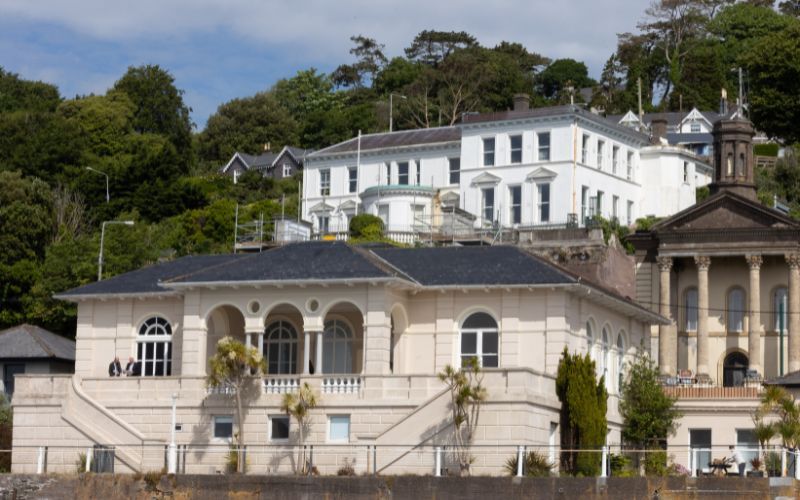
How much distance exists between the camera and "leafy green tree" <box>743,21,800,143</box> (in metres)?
119

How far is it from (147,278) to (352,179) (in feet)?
139

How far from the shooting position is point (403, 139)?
102312 millimetres

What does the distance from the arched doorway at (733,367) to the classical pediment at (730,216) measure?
594cm

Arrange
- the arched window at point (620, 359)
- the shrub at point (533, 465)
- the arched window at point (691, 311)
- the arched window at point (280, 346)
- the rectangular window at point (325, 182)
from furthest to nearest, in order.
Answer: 1. the rectangular window at point (325, 182)
2. the arched window at point (691, 311)
3. the arched window at point (620, 359)
4. the arched window at point (280, 346)
5. the shrub at point (533, 465)

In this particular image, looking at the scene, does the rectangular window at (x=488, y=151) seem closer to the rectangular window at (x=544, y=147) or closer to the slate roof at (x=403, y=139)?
the rectangular window at (x=544, y=147)

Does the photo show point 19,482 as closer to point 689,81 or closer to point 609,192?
point 609,192

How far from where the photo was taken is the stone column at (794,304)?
77312mm

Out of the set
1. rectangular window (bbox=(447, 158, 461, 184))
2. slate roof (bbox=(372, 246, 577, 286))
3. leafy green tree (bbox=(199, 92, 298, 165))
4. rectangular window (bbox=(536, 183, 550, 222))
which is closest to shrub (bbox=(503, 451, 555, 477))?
slate roof (bbox=(372, 246, 577, 286))

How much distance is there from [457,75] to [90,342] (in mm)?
82733

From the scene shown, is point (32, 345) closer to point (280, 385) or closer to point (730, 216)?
point (280, 385)

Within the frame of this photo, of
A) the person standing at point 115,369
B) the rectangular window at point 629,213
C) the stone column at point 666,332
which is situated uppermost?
the rectangular window at point 629,213

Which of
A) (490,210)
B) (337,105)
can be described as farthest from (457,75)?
(490,210)

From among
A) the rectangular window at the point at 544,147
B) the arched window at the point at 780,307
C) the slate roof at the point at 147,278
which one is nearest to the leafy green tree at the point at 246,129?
the rectangular window at the point at 544,147

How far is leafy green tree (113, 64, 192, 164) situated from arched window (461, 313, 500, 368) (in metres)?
73.5
